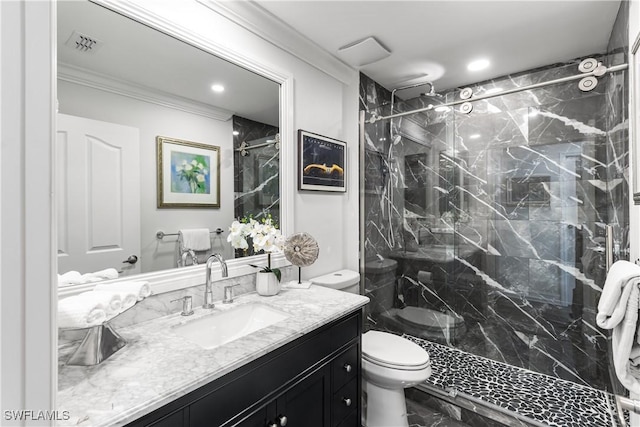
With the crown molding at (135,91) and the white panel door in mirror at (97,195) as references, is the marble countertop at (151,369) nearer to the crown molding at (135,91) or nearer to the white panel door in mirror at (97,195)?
the white panel door in mirror at (97,195)

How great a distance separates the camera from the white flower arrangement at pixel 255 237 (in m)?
1.62

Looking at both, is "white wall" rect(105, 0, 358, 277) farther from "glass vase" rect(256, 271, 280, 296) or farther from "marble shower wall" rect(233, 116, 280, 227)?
"glass vase" rect(256, 271, 280, 296)

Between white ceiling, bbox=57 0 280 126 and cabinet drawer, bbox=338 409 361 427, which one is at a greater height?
white ceiling, bbox=57 0 280 126

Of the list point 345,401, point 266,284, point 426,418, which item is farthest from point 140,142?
point 426,418

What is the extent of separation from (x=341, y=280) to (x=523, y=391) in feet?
4.76

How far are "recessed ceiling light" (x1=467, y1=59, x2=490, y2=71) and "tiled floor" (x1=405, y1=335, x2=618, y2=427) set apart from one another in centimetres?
243

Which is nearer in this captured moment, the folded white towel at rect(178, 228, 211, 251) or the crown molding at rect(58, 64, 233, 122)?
the crown molding at rect(58, 64, 233, 122)

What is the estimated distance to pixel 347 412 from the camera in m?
1.53

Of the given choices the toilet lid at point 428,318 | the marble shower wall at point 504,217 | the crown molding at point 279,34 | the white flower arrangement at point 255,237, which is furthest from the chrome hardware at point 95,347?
the toilet lid at point 428,318

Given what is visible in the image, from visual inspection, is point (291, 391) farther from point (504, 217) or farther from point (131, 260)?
point (504, 217)

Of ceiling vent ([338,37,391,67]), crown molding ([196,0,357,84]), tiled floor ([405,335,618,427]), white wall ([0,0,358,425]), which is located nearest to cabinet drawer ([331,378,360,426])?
tiled floor ([405,335,618,427])

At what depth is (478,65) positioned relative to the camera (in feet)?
7.97

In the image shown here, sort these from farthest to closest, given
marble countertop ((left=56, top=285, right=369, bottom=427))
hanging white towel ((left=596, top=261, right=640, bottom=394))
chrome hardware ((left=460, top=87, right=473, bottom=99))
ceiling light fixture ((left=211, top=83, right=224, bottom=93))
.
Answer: chrome hardware ((left=460, top=87, right=473, bottom=99))
ceiling light fixture ((left=211, top=83, right=224, bottom=93))
hanging white towel ((left=596, top=261, right=640, bottom=394))
marble countertop ((left=56, top=285, right=369, bottom=427))

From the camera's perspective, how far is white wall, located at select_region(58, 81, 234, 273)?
1.18 metres
